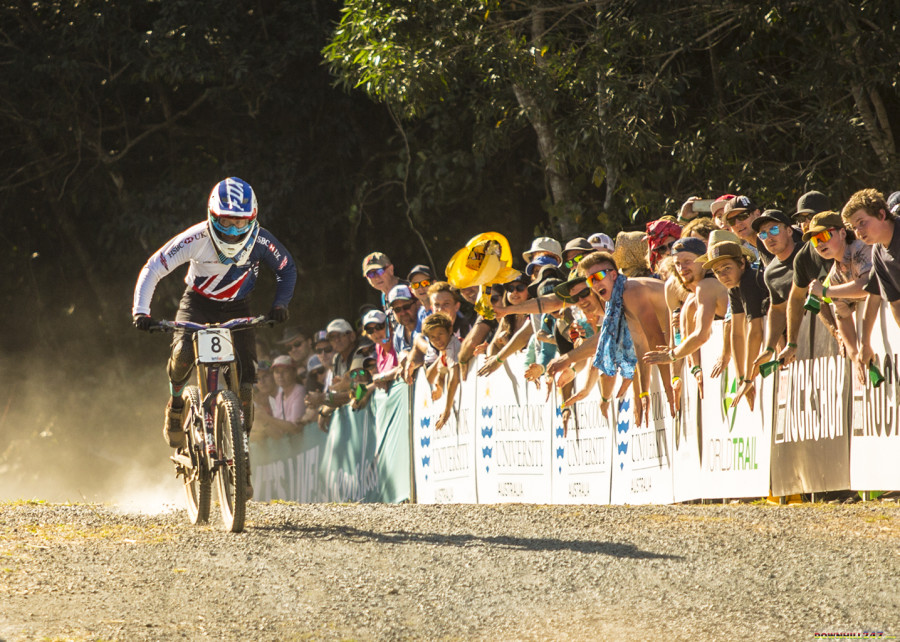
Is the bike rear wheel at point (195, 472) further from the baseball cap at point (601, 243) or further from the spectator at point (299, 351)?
the spectator at point (299, 351)

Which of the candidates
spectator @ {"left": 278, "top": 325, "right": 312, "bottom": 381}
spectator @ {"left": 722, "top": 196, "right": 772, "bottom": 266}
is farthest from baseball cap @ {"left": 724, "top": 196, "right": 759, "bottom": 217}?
spectator @ {"left": 278, "top": 325, "right": 312, "bottom": 381}

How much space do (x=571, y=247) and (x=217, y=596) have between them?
6.28 m

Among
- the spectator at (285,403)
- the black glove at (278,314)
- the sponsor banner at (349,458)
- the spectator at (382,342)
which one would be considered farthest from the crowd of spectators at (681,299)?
the spectator at (285,403)

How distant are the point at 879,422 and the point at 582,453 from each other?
11.5 ft

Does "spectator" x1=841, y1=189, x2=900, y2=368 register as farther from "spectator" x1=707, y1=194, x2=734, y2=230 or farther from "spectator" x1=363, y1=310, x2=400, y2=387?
"spectator" x1=363, y1=310, x2=400, y2=387

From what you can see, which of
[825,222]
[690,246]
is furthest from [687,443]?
[825,222]

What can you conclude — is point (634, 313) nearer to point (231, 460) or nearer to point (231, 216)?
point (231, 216)

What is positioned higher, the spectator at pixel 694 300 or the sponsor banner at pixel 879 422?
the spectator at pixel 694 300

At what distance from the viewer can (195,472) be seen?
350 inches

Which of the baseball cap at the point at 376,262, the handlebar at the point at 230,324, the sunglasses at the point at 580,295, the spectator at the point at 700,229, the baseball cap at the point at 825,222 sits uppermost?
the baseball cap at the point at 376,262

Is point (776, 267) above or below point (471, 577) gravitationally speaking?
above

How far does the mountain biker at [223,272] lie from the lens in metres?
8.59

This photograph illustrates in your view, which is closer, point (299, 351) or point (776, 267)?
point (776, 267)

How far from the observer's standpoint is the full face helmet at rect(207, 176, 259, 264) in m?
8.52
